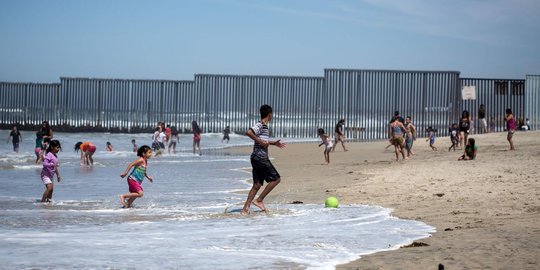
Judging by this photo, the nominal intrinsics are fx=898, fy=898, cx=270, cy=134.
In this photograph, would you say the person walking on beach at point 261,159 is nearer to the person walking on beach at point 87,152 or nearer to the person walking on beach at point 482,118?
the person walking on beach at point 87,152

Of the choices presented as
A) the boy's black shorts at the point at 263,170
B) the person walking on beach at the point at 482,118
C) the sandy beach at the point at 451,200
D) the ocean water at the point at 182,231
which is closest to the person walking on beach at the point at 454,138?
the sandy beach at the point at 451,200

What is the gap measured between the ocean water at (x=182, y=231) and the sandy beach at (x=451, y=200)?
16.6 inches

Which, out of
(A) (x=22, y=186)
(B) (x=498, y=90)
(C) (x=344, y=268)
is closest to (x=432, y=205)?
(C) (x=344, y=268)

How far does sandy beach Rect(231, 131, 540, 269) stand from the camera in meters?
7.52

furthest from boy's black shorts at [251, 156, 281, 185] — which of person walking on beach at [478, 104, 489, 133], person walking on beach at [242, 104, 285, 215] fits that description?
person walking on beach at [478, 104, 489, 133]

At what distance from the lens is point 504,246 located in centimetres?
792

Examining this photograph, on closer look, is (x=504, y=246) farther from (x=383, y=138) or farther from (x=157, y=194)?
(x=383, y=138)

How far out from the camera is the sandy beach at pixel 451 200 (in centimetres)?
752

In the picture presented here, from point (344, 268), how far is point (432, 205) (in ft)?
15.9

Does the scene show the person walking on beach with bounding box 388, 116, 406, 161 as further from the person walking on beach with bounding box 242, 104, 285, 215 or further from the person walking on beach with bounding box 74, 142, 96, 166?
the person walking on beach with bounding box 242, 104, 285, 215

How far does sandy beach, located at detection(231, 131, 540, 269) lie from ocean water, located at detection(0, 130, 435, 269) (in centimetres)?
42

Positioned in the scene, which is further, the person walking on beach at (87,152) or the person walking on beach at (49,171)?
the person walking on beach at (87,152)

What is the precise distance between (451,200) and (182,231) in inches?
165

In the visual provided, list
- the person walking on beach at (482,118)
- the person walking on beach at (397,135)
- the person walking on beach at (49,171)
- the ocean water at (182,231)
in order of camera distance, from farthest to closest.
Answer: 1. the person walking on beach at (482,118)
2. the person walking on beach at (397,135)
3. the person walking on beach at (49,171)
4. the ocean water at (182,231)
